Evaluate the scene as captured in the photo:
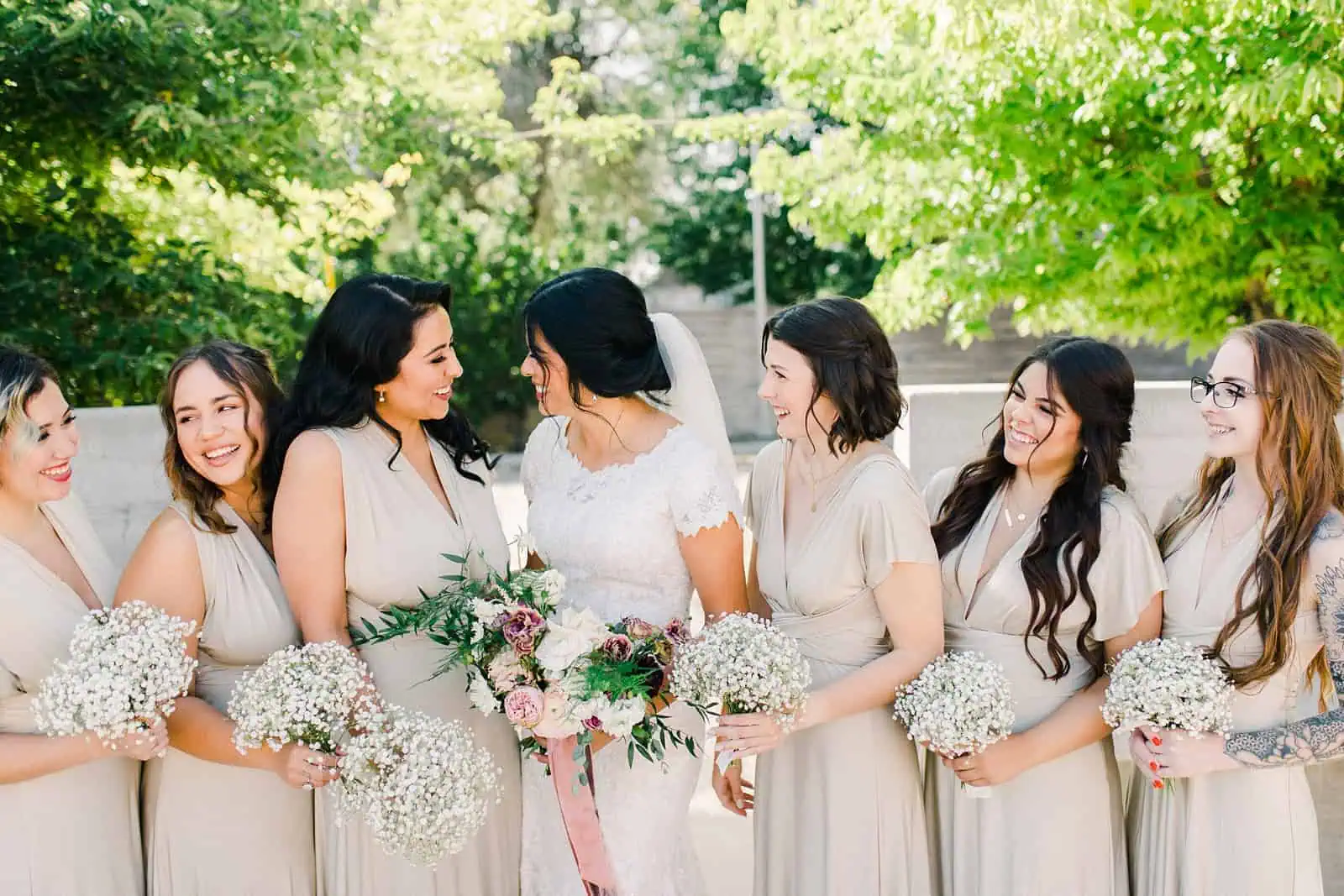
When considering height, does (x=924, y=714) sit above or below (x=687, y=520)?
below

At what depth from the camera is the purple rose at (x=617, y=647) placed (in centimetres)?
306

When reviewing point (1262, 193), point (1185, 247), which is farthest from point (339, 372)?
point (1262, 193)

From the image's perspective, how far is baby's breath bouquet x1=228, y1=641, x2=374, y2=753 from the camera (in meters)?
2.96

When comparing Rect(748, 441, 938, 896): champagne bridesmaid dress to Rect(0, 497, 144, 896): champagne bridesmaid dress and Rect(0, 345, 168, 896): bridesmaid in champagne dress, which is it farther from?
Rect(0, 497, 144, 896): champagne bridesmaid dress

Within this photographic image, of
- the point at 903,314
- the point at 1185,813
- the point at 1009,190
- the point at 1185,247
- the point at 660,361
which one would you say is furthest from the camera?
the point at 903,314

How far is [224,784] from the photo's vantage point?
3.37 meters

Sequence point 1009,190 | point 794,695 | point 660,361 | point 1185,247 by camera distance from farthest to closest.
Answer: point 1009,190
point 1185,247
point 660,361
point 794,695

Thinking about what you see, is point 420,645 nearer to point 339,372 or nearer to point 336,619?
point 336,619

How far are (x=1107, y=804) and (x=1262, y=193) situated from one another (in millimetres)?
4977

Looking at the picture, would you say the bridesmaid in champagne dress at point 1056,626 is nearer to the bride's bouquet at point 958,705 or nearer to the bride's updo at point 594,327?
the bride's bouquet at point 958,705

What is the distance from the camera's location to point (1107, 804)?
134 inches

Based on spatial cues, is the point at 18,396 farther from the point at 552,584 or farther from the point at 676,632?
the point at 676,632

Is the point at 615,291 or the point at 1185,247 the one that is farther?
the point at 1185,247

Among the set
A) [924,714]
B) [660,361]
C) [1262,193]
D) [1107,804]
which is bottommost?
[1107,804]
